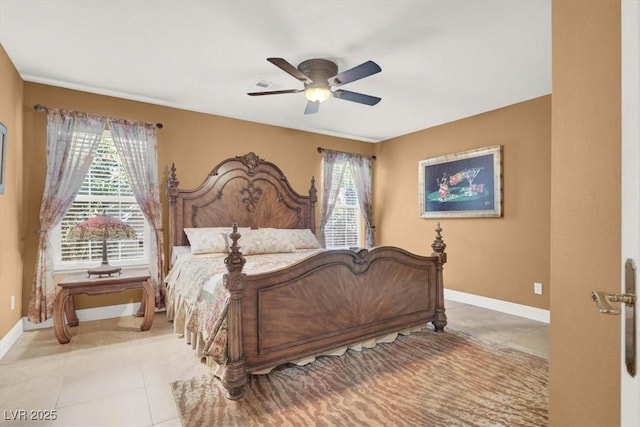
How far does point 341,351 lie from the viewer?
2738 millimetres

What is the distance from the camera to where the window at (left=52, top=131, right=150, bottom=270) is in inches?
140

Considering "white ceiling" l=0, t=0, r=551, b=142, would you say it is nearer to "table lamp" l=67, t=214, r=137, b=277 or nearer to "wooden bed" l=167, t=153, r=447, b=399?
"wooden bed" l=167, t=153, r=447, b=399

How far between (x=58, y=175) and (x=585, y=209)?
438 cm

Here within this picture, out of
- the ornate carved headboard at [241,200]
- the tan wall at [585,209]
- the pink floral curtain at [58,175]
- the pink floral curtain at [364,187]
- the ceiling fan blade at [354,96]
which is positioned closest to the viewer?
the tan wall at [585,209]

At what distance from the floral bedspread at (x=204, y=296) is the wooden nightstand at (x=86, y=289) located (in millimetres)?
284

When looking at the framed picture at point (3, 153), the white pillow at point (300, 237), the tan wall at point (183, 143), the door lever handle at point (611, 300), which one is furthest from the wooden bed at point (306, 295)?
the door lever handle at point (611, 300)

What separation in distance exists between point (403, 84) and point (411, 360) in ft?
8.95

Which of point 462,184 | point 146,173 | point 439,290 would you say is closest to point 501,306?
point 439,290

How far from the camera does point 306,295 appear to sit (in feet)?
8.36

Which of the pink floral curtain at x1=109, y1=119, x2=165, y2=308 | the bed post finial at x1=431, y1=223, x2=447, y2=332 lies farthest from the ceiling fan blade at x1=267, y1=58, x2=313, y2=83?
the pink floral curtain at x1=109, y1=119, x2=165, y2=308

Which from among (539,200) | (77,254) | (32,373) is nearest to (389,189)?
(539,200)

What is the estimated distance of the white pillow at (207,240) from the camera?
3742mm
